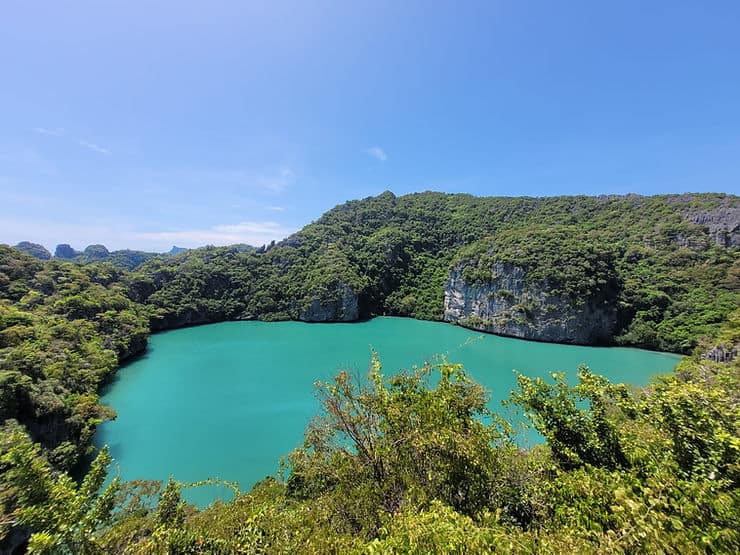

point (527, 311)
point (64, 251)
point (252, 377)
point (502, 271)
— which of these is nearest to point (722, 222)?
point (527, 311)

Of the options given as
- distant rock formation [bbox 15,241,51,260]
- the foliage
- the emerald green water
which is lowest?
the emerald green water

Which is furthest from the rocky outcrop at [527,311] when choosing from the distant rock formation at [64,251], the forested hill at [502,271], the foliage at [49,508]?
the distant rock formation at [64,251]

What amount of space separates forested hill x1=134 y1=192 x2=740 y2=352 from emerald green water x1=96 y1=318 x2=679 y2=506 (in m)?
4.33

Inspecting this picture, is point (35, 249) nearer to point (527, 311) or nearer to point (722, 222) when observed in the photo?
point (527, 311)

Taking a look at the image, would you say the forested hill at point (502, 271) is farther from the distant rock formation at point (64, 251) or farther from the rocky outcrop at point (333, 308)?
the distant rock formation at point (64, 251)

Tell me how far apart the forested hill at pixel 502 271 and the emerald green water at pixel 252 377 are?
14.2ft

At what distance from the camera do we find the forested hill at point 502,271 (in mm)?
37625

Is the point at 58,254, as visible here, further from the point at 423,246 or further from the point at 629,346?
the point at 629,346

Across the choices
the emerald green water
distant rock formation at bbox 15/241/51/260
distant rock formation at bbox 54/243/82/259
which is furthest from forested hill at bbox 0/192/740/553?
distant rock formation at bbox 54/243/82/259

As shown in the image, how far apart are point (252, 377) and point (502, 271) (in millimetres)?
36514

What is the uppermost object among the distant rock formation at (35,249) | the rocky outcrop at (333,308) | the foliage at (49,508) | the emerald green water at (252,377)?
the distant rock formation at (35,249)

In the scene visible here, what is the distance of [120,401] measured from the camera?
2278 cm

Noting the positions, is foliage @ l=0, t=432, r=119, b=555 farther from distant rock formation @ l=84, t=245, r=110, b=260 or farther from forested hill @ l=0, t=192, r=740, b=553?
distant rock formation @ l=84, t=245, r=110, b=260

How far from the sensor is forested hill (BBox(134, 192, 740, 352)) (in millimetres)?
37625
